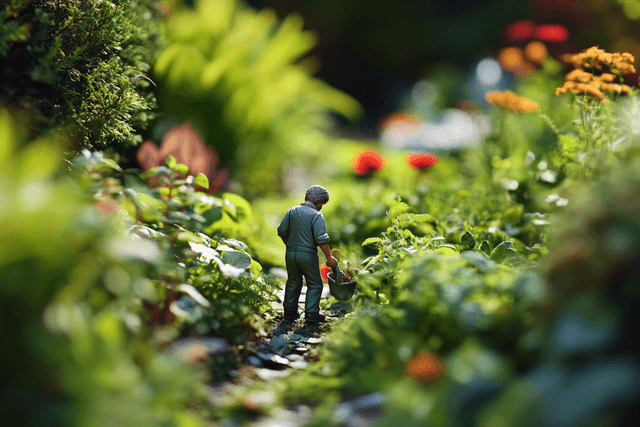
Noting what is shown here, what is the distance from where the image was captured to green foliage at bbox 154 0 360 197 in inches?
162

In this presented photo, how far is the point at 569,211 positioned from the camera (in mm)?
1604

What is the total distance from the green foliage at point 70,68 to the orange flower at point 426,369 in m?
1.89

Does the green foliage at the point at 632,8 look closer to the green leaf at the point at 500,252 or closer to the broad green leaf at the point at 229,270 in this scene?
the green leaf at the point at 500,252

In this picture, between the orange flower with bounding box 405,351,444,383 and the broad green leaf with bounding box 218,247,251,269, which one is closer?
the orange flower with bounding box 405,351,444,383

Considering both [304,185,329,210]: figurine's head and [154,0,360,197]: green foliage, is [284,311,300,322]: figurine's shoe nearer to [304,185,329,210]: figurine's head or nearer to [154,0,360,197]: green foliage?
[304,185,329,210]: figurine's head

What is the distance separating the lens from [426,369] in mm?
1460

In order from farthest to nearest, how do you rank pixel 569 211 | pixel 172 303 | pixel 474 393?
pixel 172 303 → pixel 569 211 → pixel 474 393

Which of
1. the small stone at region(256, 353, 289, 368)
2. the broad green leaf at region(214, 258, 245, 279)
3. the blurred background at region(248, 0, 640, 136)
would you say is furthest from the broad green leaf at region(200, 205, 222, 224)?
the blurred background at region(248, 0, 640, 136)

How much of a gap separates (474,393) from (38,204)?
132cm

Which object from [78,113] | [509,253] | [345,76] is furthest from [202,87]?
[345,76]

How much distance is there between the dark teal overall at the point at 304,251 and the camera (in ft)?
8.71

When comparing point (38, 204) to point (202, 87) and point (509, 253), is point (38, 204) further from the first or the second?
point (202, 87)

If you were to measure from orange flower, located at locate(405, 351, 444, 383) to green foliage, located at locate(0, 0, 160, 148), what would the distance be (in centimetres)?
189

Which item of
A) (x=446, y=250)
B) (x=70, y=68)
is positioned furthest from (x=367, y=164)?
(x=70, y=68)
